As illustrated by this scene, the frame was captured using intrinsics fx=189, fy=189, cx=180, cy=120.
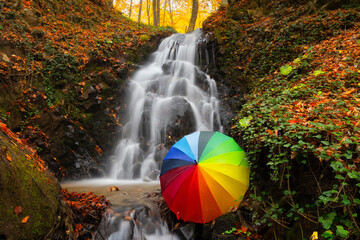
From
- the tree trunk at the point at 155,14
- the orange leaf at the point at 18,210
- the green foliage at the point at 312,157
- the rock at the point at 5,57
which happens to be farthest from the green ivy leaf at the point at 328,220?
the tree trunk at the point at 155,14

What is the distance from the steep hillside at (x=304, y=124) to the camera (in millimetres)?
2312

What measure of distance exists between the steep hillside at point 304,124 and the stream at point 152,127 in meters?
1.77

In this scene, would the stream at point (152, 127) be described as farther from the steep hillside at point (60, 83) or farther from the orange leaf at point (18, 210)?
the orange leaf at point (18, 210)

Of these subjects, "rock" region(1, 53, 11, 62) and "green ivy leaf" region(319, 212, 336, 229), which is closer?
"green ivy leaf" region(319, 212, 336, 229)

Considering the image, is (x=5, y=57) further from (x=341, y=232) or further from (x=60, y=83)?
(x=341, y=232)

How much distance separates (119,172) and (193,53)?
24.7ft

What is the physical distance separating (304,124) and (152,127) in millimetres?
5760

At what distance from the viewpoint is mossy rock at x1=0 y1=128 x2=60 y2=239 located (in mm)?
2264

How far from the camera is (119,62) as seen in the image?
9.22 metres

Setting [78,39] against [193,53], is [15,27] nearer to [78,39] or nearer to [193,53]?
[78,39]

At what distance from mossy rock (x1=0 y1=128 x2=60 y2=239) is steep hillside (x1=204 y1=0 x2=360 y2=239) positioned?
123 inches

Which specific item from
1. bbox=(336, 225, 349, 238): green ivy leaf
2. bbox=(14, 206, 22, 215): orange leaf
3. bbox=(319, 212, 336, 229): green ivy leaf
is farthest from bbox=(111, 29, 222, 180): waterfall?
bbox=(336, 225, 349, 238): green ivy leaf

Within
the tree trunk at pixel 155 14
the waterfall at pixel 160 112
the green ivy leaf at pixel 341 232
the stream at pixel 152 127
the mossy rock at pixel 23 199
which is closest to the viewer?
the green ivy leaf at pixel 341 232

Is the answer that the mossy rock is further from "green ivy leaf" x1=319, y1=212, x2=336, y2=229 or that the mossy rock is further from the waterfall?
the waterfall
